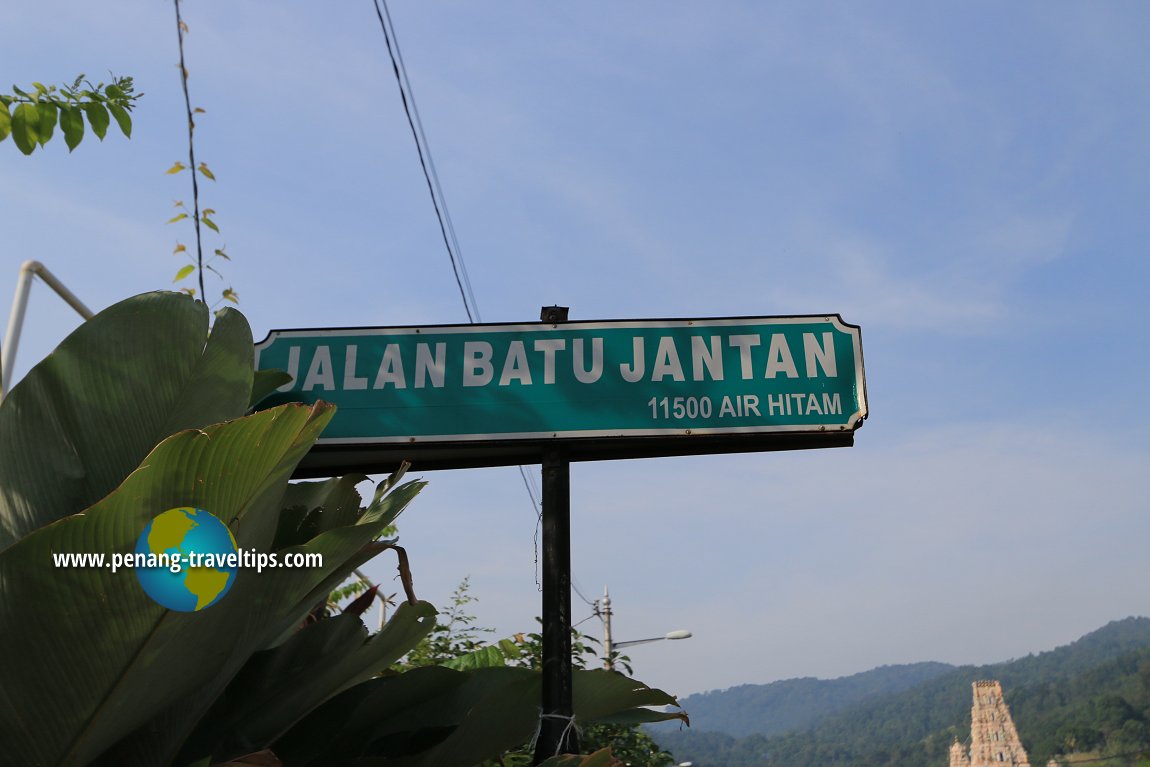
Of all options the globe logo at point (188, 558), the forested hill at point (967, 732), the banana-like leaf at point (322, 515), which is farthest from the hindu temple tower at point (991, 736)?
the globe logo at point (188, 558)

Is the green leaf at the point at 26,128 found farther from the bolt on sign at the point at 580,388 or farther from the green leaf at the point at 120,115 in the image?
the bolt on sign at the point at 580,388

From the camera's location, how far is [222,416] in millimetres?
2338

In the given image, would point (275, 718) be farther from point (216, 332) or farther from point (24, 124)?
point (24, 124)

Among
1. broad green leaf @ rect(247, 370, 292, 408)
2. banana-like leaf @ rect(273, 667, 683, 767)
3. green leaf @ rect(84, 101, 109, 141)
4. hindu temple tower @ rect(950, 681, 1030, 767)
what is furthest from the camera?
hindu temple tower @ rect(950, 681, 1030, 767)

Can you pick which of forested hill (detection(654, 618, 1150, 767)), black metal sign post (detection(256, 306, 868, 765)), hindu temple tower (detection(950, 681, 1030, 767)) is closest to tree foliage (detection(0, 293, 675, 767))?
black metal sign post (detection(256, 306, 868, 765))

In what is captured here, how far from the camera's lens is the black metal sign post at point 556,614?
267 cm

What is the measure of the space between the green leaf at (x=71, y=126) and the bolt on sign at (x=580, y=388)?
0.99 meters

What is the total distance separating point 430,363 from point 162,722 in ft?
4.54

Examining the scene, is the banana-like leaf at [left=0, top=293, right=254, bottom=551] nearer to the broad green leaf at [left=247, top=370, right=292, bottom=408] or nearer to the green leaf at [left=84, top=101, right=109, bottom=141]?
the broad green leaf at [left=247, top=370, right=292, bottom=408]

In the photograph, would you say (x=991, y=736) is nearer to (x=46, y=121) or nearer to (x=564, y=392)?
(x=564, y=392)

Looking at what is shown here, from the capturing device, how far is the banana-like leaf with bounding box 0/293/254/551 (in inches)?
83.6

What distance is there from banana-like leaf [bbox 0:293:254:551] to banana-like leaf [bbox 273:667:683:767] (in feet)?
2.91

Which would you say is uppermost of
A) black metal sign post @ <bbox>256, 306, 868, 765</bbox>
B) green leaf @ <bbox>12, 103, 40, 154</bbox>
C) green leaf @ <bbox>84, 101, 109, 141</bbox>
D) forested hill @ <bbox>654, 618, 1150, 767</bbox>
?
green leaf @ <bbox>84, 101, 109, 141</bbox>

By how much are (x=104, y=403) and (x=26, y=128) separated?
1510 millimetres
